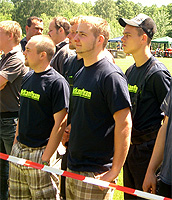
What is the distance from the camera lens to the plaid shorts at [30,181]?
10.1ft

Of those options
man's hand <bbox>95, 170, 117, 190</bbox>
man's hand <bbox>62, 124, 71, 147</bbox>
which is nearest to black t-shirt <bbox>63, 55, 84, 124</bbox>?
man's hand <bbox>62, 124, 71, 147</bbox>

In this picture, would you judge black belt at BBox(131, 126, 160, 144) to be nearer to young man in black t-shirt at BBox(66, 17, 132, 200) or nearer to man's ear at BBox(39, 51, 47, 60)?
young man in black t-shirt at BBox(66, 17, 132, 200)

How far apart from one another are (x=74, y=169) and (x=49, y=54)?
4.39 feet

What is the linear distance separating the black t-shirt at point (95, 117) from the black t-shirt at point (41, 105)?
419mm

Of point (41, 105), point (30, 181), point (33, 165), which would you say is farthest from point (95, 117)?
point (30, 181)

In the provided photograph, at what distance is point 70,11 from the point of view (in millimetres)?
87312

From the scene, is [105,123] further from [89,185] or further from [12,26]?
[12,26]

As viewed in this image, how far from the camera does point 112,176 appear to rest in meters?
2.48

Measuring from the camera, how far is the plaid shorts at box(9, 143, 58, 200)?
3.09 metres

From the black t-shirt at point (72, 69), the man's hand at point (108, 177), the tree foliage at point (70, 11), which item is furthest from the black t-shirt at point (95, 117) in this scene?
the tree foliage at point (70, 11)

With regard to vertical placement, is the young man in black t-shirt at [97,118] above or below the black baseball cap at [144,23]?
below

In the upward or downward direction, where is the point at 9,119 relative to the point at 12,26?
downward

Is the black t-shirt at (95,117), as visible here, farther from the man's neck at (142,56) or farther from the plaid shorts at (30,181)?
the man's neck at (142,56)

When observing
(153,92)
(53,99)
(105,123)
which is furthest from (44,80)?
(153,92)
